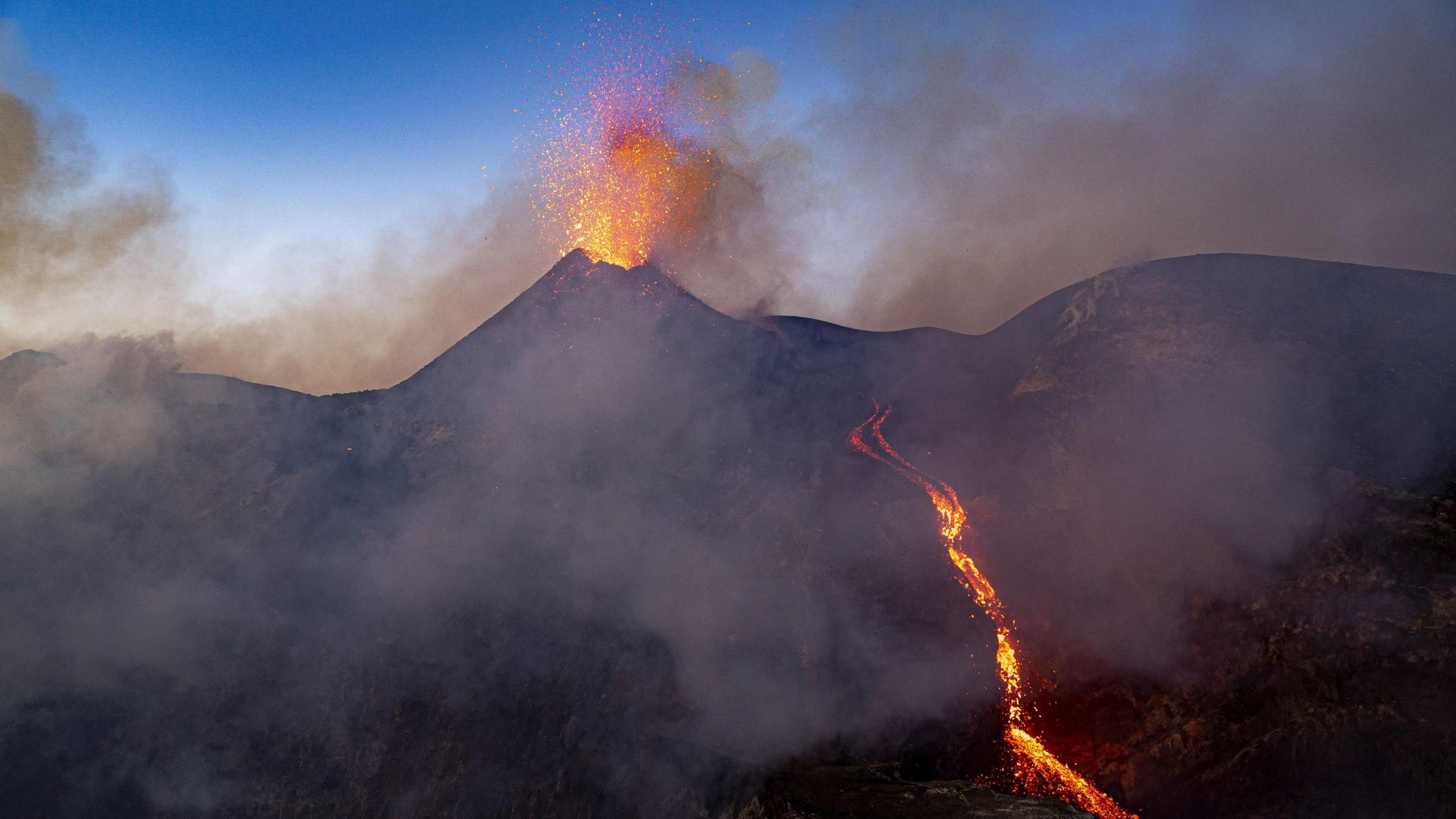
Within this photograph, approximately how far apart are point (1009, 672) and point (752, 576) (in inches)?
337

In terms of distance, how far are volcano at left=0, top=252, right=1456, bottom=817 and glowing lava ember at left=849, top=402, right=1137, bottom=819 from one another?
1.36 ft

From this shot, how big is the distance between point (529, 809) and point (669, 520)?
1062 cm

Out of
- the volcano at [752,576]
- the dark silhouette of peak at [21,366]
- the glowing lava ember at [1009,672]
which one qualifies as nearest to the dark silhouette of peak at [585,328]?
the volcano at [752,576]

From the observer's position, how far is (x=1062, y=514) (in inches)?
968

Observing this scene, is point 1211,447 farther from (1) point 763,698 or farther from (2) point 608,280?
(2) point 608,280

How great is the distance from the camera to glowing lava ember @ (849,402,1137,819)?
688 inches

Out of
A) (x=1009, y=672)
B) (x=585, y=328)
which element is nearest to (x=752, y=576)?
(x=1009, y=672)

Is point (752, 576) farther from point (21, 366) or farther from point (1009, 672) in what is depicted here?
point (21, 366)

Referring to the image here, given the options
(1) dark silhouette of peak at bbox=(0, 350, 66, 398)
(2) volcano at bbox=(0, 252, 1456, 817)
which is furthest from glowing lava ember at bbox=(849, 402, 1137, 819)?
(1) dark silhouette of peak at bbox=(0, 350, 66, 398)

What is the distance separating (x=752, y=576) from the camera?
24.3m

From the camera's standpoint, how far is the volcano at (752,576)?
60.1 ft

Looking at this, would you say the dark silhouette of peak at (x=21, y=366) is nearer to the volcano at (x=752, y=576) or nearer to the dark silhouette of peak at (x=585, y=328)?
the volcano at (x=752, y=576)

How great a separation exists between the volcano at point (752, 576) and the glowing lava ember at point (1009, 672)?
415mm

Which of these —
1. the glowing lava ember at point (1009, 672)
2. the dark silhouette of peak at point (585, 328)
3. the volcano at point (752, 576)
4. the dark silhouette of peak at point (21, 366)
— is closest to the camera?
the glowing lava ember at point (1009, 672)
